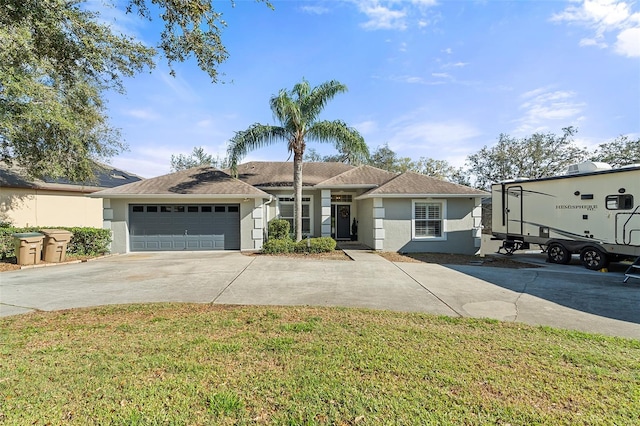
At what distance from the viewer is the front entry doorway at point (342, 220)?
17828 millimetres

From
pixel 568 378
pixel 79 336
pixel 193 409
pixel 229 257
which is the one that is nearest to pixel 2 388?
pixel 79 336

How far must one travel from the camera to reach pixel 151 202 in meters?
13.8

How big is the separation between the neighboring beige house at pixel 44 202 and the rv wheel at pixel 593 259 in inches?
825

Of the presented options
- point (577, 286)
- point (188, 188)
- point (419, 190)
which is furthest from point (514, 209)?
point (188, 188)

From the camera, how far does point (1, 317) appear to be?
516cm

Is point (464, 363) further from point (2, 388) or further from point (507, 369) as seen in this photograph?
point (2, 388)

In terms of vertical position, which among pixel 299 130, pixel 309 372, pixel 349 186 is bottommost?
pixel 309 372

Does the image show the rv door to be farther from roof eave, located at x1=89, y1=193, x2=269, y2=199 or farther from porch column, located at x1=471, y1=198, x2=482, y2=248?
roof eave, located at x1=89, y1=193, x2=269, y2=199

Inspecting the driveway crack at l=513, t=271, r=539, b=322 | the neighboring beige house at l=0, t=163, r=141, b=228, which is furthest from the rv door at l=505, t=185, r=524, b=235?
the neighboring beige house at l=0, t=163, r=141, b=228

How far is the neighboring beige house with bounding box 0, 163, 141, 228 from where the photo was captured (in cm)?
1542

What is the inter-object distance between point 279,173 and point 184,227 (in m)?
6.70

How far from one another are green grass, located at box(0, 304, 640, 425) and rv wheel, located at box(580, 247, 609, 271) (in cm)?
755

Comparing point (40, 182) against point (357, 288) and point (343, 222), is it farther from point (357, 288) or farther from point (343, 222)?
point (357, 288)

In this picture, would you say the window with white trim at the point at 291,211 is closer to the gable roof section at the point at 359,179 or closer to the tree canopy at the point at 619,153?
the gable roof section at the point at 359,179
